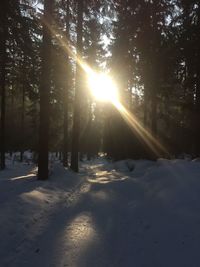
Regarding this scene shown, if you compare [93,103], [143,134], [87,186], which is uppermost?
[93,103]

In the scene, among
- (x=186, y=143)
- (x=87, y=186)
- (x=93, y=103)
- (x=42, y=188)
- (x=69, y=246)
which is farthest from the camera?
(x=93, y=103)

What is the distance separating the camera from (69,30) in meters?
24.9

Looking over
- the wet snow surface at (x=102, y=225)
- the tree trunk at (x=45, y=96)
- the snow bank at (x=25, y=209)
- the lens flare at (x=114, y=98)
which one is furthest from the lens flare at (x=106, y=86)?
the wet snow surface at (x=102, y=225)

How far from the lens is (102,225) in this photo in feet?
26.1

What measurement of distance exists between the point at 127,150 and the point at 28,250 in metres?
22.6

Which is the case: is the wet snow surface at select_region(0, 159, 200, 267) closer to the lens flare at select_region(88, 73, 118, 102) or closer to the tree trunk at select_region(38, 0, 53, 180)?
the tree trunk at select_region(38, 0, 53, 180)

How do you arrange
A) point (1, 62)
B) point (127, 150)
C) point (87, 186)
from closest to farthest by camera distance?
point (87, 186) → point (1, 62) → point (127, 150)

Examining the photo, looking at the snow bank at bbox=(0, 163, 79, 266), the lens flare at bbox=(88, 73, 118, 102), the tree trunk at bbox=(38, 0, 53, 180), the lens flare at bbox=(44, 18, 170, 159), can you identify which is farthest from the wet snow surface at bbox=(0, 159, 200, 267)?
the lens flare at bbox=(88, 73, 118, 102)

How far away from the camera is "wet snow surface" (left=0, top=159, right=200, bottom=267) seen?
5852mm

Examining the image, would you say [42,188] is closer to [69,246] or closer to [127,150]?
[69,246]

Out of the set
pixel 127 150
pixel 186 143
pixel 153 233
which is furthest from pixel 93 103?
pixel 153 233

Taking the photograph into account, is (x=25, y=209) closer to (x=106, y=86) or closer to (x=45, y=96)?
(x=45, y=96)

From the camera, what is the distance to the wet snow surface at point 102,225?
5.85 meters

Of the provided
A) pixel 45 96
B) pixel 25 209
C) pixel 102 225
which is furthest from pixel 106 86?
pixel 102 225
